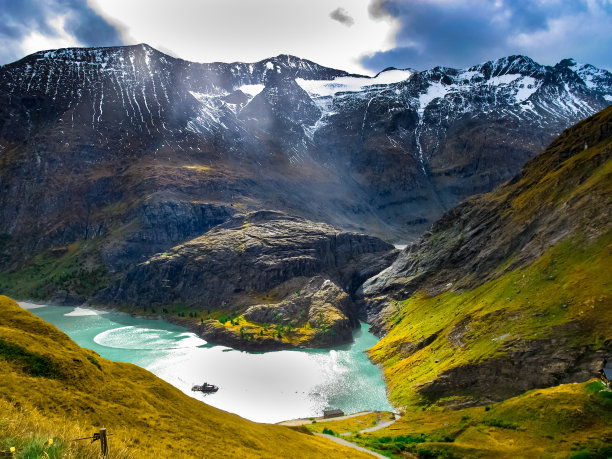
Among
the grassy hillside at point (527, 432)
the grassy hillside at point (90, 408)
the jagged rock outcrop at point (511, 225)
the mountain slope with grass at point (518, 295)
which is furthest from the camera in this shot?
the jagged rock outcrop at point (511, 225)

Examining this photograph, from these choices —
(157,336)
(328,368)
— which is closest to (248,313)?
(157,336)

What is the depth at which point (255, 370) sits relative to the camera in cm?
11325

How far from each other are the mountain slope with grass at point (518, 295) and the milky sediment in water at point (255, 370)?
878cm

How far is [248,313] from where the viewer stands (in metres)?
155

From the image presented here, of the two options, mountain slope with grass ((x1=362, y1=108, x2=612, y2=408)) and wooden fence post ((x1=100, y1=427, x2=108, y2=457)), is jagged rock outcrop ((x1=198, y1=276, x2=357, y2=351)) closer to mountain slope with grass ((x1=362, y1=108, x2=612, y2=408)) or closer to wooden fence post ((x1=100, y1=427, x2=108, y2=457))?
mountain slope with grass ((x1=362, y1=108, x2=612, y2=408))

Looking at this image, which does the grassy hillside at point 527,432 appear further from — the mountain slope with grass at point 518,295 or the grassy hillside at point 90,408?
the grassy hillside at point 90,408

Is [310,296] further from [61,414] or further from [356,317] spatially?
[61,414]

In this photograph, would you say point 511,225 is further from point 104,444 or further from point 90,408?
point 104,444

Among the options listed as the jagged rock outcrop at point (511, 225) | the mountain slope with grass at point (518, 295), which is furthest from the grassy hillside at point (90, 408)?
the jagged rock outcrop at point (511, 225)

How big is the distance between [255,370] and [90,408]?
9688cm

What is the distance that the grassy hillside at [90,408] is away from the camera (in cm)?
1648

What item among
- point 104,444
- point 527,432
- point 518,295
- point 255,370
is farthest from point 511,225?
point 104,444

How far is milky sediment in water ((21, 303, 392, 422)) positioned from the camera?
8856 centimetres

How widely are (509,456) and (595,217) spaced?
204 feet
